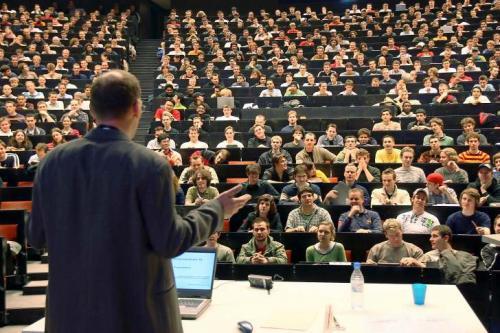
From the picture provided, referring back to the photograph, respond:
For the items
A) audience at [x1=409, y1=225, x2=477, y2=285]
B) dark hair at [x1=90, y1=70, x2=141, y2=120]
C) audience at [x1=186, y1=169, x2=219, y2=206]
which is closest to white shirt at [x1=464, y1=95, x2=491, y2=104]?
audience at [x1=186, y1=169, x2=219, y2=206]

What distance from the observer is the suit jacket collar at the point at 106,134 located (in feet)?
5.46

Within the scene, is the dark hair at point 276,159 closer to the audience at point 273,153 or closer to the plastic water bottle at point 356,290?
the audience at point 273,153

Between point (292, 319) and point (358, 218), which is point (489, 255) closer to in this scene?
point (358, 218)

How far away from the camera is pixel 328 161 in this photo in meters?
8.02

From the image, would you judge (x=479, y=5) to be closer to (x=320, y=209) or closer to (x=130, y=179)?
(x=320, y=209)

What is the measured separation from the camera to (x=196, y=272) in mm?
2973

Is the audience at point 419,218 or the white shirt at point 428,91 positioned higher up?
the white shirt at point 428,91

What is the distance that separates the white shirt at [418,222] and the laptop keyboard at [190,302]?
3265 mm

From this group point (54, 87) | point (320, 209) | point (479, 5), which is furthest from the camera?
point (479, 5)

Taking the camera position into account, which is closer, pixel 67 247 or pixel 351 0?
pixel 67 247

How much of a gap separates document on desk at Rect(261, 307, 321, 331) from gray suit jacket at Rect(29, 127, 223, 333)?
0.87 m

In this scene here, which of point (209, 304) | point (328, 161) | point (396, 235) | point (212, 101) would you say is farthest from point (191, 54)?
point (209, 304)

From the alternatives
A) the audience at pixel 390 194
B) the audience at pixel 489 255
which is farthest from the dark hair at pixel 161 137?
the audience at pixel 489 255

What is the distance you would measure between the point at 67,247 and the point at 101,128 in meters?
0.35
